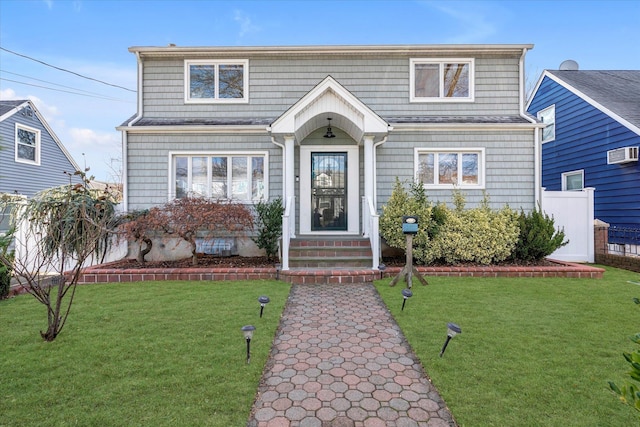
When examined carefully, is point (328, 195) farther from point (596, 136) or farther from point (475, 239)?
point (596, 136)

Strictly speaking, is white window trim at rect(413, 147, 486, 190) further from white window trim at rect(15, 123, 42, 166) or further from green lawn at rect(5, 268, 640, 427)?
white window trim at rect(15, 123, 42, 166)

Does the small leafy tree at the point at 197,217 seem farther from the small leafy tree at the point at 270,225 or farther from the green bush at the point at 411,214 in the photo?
the green bush at the point at 411,214

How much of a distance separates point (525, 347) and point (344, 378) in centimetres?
206

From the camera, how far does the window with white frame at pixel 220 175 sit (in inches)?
354

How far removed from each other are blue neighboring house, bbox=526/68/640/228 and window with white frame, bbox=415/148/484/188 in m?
2.88

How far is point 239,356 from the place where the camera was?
10.7 feet

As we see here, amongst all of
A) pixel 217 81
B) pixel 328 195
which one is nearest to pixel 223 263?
pixel 328 195

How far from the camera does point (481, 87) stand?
9297 mm

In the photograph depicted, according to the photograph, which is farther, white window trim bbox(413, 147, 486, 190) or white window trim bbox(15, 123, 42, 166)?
white window trim bbox(15, 123, 42, 166)

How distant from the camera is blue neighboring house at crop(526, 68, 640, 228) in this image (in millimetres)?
9711

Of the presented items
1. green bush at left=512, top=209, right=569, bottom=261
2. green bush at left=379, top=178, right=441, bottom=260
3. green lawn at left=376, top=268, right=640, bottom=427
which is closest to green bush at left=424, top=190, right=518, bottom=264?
green bush at left=379, top=178, right=441, bottom=260

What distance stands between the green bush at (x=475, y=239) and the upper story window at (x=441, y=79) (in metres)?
3.95

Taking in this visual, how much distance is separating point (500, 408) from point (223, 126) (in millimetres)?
8342

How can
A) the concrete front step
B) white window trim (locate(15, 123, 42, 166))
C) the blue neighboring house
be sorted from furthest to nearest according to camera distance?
white window trim (locate(15, 123, 42, 166)) < the blue neighboring house < the concrete front step
